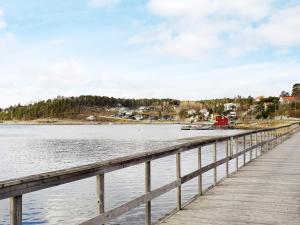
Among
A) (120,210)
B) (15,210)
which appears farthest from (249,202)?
(15,210)

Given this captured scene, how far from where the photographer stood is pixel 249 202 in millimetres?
9797

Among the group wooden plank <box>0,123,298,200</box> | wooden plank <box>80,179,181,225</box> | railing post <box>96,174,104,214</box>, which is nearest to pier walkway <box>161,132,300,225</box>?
wooden plank <box>80,179,181,225</box>

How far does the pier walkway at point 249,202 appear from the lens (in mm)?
8102

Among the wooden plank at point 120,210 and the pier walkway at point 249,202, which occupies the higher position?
the wooden plank at point 120,210

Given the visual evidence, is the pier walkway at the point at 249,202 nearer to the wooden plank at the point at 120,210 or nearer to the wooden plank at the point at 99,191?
the wooden plank at the point at 120,210

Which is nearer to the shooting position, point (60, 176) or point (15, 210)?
point (15, 210)

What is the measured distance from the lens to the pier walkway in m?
8.10

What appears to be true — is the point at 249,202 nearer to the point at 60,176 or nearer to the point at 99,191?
the point at 99,191

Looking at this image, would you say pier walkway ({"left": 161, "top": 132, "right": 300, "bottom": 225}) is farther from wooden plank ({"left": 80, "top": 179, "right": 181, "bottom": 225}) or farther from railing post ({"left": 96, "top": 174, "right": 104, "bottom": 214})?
railing post ({"left": 96, "top": 174, "right": 104, "bottom": 214})

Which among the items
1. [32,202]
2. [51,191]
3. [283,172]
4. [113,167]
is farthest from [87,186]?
[113,167]

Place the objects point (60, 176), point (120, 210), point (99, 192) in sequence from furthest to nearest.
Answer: point (120, 210), point (99, 192), point (60, 176)

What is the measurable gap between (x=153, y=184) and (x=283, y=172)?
9966mm

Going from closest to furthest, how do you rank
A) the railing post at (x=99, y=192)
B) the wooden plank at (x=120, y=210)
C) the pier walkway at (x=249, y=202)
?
the wooden plank at (x=120, y=210)
the railing post at (x=99, y=192)
the pier walkway at (x=249, y=202)

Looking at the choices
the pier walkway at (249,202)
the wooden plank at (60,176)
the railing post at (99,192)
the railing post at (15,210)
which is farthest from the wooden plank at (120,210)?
the railing post at (15,210)
